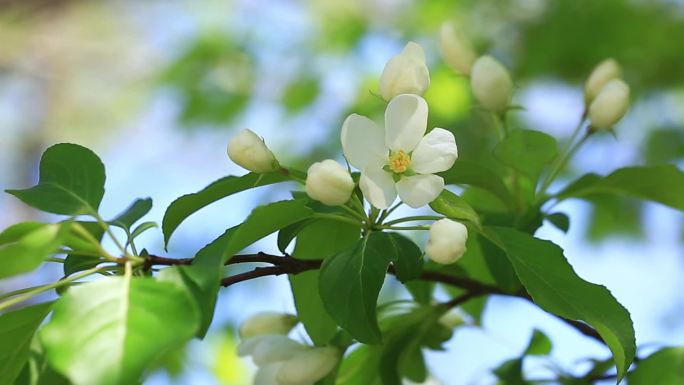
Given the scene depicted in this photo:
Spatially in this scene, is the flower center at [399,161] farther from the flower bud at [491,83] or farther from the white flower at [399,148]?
the flower bud at [491,83]

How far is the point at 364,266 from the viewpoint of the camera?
2.36 ft

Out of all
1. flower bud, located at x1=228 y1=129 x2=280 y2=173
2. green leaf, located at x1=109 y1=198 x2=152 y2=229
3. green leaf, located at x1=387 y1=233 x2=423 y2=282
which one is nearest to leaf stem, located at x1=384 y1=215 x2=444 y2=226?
green leaf, located at x1=387 y1=233 x2=423 y2=282

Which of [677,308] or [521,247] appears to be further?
[677,308]

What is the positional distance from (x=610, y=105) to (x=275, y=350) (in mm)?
465

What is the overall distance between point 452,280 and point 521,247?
18 cm

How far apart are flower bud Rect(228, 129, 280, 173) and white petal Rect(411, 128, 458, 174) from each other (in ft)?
0.40

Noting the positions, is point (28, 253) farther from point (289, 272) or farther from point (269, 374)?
point (269, 374)

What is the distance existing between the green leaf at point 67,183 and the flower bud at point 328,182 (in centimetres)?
18

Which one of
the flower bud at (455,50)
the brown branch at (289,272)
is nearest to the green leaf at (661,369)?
the brown branch at (289,272)

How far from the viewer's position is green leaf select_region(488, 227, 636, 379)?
71cm

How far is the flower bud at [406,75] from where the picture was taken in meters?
0.76

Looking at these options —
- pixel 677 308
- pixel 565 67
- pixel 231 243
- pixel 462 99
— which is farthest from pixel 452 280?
pixel 677 308

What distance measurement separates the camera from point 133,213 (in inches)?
31.8

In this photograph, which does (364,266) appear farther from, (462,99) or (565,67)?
(565,67)
